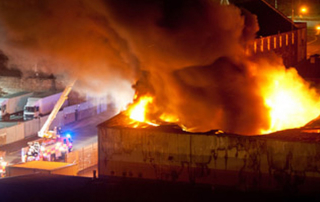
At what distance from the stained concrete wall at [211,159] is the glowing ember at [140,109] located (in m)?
2.07

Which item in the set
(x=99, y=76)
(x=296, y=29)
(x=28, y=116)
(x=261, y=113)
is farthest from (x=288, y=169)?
(x=296, y=29)

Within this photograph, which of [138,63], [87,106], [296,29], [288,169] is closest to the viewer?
[288,169]

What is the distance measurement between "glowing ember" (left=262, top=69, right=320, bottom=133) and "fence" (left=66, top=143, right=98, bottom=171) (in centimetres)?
976

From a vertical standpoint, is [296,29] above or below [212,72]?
above

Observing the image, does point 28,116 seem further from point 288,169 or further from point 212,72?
point 288,169

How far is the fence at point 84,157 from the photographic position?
24.0 m

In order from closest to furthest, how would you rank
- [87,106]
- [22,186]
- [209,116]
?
[22,186]
[209,116]
[87,106]

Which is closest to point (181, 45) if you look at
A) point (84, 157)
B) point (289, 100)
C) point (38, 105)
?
point (289, 100)

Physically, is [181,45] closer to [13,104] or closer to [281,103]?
[281,103]

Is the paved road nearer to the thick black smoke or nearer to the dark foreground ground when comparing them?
the thick black smoke

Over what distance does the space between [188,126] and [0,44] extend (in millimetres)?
12044

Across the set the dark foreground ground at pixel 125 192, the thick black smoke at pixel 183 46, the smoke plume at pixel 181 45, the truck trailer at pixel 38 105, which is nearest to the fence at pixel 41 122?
the truck trailer at pixel 38 105

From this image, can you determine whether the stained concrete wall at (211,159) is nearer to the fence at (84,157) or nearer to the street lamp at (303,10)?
the fence at (84,157)

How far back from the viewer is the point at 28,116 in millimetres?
31172
